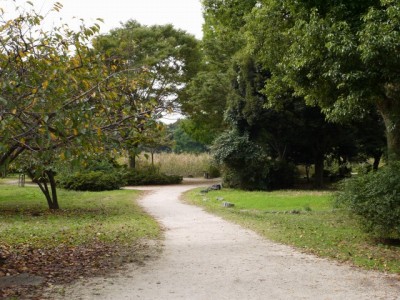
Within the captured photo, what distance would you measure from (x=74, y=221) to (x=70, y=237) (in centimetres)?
313

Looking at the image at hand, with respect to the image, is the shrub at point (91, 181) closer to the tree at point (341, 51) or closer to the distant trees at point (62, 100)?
the tree at point (341, 51)

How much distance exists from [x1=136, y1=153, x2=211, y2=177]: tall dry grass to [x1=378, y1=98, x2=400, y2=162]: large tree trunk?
22896 mm

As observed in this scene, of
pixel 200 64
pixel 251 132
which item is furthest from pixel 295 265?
pixel 200 64

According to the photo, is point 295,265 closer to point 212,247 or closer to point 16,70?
point 212,247

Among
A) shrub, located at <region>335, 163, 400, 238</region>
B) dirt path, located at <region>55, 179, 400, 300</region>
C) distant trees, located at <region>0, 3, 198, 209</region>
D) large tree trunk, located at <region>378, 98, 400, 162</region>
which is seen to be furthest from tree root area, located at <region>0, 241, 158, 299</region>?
large tree trunk, located at <region>378, 98, 400, 162</region>

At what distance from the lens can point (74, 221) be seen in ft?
42.2

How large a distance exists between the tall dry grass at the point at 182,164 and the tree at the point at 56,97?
A: 1069 inches

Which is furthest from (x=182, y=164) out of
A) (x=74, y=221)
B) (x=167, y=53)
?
(x=74, y=221)

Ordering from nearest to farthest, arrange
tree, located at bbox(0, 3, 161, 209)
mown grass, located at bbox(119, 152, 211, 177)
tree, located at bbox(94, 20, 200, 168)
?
tree, located at bbox(0, 3, 161, 209) < tree, located at bbox(94, 20, 200, 168) < mown grass, located at bbox(119, 152, 211, 177)

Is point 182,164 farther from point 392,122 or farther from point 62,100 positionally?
point 62,100

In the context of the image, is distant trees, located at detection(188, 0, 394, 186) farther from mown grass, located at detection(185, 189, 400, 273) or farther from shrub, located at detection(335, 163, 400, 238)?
mown grass, located at detection(185, 189, 400, 273)

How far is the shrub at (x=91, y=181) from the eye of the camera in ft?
78.5

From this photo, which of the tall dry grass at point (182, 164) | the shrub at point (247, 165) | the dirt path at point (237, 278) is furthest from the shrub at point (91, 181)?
the dirt path at point (237, 278)

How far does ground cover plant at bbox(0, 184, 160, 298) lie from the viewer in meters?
6.91
